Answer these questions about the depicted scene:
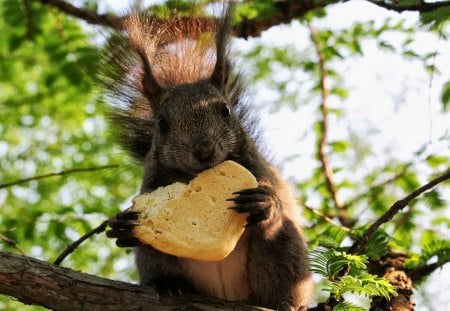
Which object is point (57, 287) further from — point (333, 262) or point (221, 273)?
point (333, 262)

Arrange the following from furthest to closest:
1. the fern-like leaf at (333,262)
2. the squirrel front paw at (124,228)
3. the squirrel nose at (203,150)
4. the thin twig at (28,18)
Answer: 1. the thin twig at (28,18)
2. the squirrel nose at (203,150)
3. the squirrel front paw at (124,228)
4. the fern-like leaf at (333,262)

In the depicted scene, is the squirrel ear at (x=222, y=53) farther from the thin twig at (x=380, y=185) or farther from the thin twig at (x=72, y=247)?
the thin twig at (x=380, y=185)

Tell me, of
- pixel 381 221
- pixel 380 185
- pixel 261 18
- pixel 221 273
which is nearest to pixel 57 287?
pixel 221 273

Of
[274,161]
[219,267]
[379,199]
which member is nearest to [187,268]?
[219,267]

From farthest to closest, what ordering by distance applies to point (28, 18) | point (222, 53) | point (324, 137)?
1. point (324, 137)
2. point (28, 18)
3. point (222, 53)

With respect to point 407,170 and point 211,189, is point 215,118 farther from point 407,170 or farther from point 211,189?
point 407,170

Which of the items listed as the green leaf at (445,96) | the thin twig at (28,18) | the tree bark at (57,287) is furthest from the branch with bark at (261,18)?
the tree bark at (57,287)
